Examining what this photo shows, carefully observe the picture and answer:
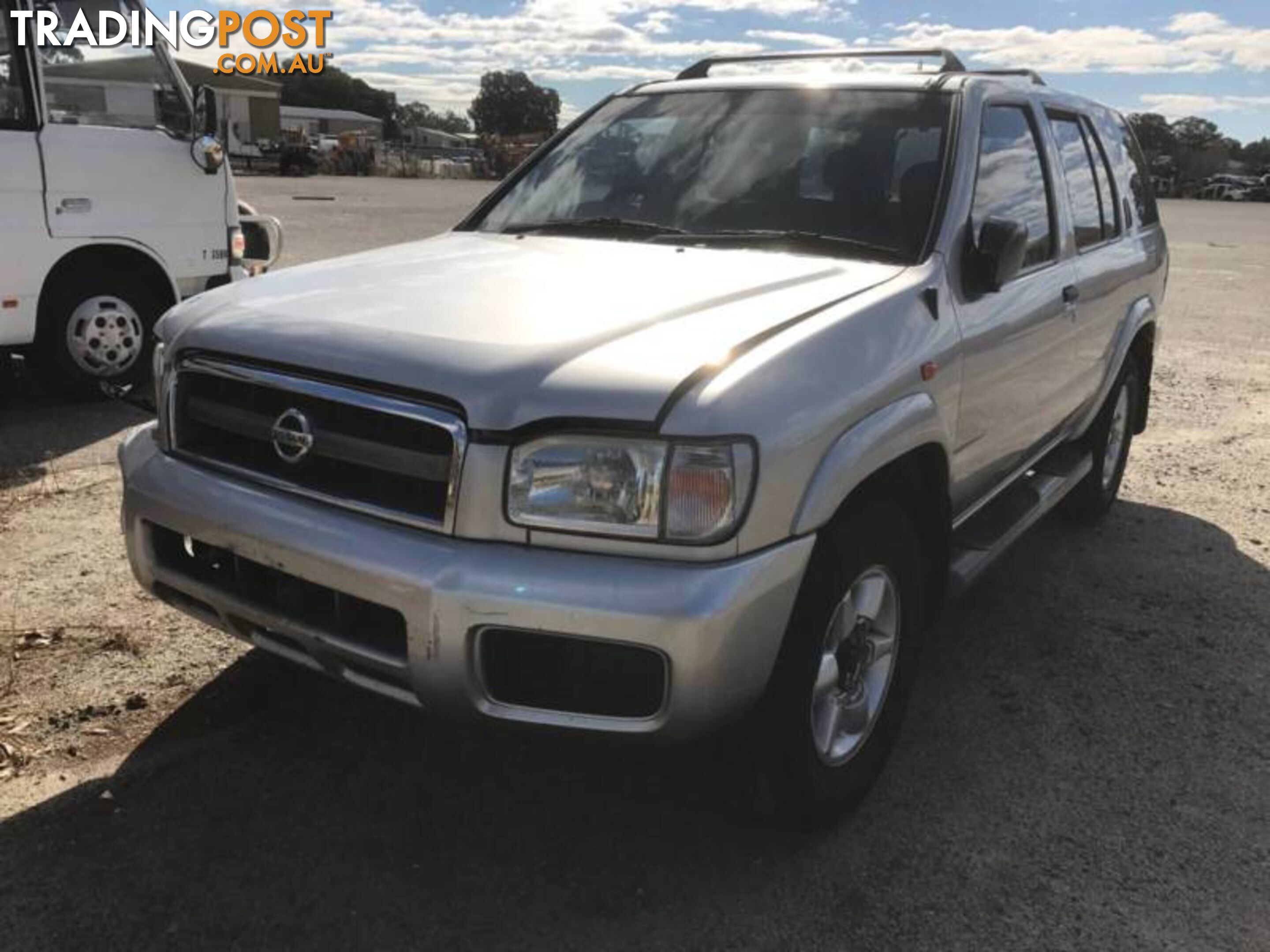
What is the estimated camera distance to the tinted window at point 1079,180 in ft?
14.4

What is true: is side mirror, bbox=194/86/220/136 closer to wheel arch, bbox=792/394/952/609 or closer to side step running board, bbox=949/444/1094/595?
side step running board, bbox=949/444/1094/595

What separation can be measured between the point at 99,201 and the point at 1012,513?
17.9 feet

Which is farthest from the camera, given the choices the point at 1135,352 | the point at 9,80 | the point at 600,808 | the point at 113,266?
the point at 113,266

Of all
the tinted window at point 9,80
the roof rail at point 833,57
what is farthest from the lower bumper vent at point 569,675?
the tinted window at point 9,80

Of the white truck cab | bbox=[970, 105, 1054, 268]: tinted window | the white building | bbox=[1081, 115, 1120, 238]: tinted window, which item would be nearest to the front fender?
bbox=[970, 105, 1054, 268]: tinted window

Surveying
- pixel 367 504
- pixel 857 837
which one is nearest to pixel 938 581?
pixel 857 837

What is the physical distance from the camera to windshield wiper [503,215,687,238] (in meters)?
3.59

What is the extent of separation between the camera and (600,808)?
296cm

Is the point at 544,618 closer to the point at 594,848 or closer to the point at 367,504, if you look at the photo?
the point at 367,504

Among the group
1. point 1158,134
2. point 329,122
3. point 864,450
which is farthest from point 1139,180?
point 329,122

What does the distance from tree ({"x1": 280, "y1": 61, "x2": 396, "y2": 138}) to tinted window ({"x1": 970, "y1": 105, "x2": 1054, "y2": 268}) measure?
4106 inches

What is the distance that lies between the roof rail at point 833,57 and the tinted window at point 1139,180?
5.98 ft

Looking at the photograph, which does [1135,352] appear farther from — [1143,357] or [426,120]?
[426,120]

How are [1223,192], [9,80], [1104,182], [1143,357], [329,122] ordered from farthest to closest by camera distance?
[329,122], [1223,192], [9,80], [1143,357], [1104,182]
